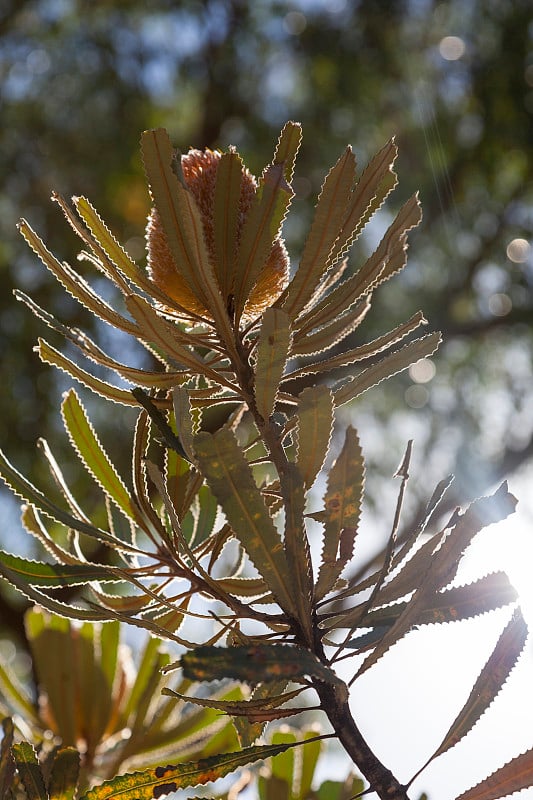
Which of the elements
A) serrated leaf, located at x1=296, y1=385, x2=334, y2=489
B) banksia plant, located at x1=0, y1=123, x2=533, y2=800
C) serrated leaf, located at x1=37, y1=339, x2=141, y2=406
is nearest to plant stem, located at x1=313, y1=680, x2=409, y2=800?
banksia plant, located at x1=0, y1=123, x2=533, y2=800

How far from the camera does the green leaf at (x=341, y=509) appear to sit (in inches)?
17.6

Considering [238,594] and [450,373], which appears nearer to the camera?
[238,594]

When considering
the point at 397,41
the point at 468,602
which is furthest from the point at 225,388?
the point at 397,41

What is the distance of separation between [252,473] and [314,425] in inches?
2.1

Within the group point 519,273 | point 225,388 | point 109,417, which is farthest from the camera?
point 519,273

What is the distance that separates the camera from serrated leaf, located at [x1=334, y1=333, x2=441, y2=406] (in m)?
0.51

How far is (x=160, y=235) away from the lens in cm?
55

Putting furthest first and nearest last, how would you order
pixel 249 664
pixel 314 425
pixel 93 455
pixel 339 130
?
1. pixel 339 130
2. pixel 93 455
3. pixel 314 425
4. pixel 249 664

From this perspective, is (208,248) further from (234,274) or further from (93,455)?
(93,455)

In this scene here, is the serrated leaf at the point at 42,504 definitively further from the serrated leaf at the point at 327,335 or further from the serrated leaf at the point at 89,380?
the serrated leaf at the point at 327,335

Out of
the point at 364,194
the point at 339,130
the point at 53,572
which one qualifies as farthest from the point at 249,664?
the point at 339,130

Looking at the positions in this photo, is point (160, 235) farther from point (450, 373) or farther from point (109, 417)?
point (450, 373)

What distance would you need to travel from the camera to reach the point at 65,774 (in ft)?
1.73

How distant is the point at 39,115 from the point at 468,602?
128 inches
